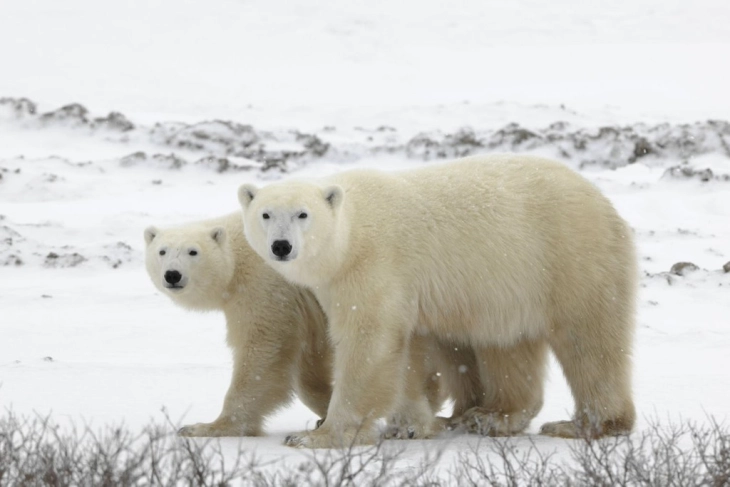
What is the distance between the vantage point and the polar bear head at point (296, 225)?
177 inches

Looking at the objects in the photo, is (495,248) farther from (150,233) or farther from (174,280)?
(150,233)

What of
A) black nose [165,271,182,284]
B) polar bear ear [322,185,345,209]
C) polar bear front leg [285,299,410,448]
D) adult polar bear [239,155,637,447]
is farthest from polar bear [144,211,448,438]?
polar bear ear [322,185,345,209]

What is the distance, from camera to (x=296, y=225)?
179 inches

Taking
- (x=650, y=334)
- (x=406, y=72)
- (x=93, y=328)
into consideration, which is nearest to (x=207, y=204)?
(x=93, y=328)

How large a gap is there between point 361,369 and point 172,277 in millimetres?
1104

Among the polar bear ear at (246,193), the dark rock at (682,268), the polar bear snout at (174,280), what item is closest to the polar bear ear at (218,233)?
the polar bear snout at (174,280)

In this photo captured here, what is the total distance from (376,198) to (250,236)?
592 millimetres

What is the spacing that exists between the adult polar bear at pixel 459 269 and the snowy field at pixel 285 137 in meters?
0.34

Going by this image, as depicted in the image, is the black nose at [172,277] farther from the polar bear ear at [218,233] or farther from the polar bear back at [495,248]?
the polar bear back at [495,248]

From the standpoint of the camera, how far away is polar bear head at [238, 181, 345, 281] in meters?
4.49

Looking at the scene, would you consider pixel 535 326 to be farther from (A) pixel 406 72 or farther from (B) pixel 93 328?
(A) pixel 406 72

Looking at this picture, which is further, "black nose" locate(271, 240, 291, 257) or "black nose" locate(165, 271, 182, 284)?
"black nose" locate(165, 271, 182, 284)

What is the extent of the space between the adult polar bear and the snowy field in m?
0.34

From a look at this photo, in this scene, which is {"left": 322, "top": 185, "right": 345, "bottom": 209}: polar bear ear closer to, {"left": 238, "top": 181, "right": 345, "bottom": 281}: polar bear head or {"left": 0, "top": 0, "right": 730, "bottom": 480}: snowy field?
{"left": 238, "top": 181, "right": 345, "bottom": 281}: polar bear head
